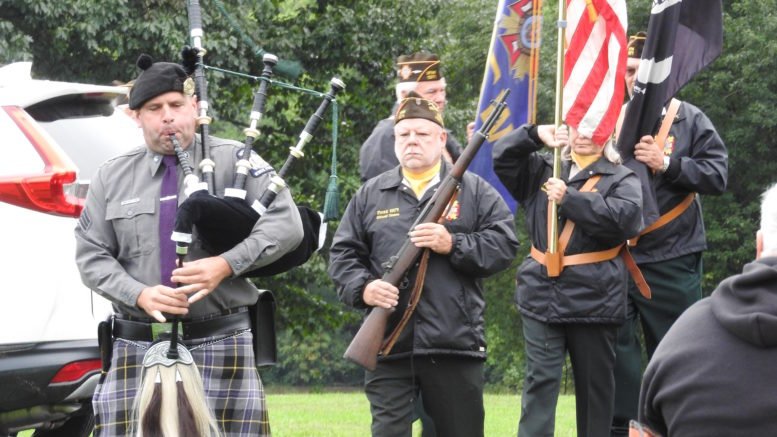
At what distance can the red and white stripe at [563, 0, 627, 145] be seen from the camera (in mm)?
7859

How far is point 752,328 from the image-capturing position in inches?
136

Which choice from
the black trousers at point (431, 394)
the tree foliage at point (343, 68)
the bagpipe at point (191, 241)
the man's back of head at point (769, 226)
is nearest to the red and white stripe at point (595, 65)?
the black trousers at point (431, 394)

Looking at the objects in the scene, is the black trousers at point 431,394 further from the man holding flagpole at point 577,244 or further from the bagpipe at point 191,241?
the bagpipe at point 191,241

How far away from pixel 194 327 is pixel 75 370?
1.00m

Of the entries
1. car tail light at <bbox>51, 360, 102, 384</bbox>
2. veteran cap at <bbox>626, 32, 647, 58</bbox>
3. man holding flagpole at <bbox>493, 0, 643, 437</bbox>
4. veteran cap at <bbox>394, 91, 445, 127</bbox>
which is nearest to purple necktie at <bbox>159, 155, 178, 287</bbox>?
car tail light at <bbox>51, 360, 102, 384</bbox>

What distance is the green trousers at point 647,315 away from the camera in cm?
818

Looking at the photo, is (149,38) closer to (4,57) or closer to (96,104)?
(4,57)

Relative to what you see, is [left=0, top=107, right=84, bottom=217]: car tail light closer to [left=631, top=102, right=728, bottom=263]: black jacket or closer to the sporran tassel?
the sporran tassel

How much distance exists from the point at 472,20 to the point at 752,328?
1207 inches

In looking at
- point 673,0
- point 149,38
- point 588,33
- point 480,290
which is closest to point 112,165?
point 480,290

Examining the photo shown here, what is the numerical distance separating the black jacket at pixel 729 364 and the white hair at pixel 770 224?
0.05m

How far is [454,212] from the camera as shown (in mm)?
7188

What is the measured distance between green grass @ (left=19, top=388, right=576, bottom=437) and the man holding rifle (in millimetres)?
2134

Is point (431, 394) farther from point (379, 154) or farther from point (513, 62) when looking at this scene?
point (513, 62)
